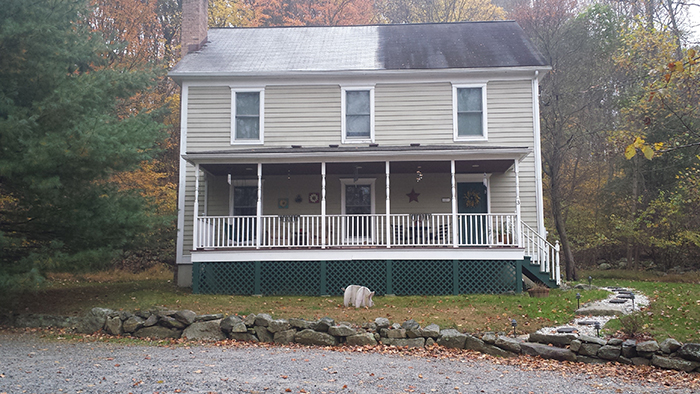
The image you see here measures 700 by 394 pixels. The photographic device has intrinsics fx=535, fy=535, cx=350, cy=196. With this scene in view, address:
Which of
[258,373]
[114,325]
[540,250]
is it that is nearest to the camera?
[258,373]

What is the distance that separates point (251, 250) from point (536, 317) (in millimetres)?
6535

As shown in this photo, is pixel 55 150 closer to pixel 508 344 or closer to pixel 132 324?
pixel 132 324

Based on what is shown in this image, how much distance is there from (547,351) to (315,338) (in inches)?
130

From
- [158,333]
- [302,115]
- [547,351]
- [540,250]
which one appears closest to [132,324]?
[158,333]

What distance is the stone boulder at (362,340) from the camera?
7.95 metres

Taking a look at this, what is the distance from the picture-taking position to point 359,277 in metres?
12.6

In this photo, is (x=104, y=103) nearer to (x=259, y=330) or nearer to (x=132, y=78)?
(x=132, y=78)

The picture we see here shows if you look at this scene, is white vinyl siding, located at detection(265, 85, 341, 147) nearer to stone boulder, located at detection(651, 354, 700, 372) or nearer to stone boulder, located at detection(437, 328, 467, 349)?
stone boulder, located at detection(437, 328, 467, 349)

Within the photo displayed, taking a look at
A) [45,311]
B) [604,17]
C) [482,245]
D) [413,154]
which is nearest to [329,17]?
[604,17]

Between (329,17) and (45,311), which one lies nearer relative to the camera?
(45,311)

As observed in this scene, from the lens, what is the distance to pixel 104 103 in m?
11.3

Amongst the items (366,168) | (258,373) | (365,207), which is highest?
(366,168)

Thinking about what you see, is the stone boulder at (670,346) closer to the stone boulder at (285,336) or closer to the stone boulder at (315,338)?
the stone boulder at (315,338)

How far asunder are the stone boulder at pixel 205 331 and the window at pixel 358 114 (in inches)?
293
